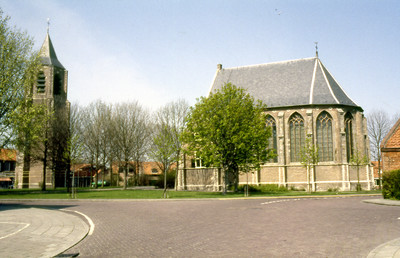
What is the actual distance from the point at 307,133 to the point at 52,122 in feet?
105

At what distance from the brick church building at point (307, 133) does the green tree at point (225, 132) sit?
9.33 meters

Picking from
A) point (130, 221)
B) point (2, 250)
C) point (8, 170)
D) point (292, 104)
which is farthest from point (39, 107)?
point (8, 170)

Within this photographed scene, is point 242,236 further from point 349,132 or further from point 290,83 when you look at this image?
point 290,83

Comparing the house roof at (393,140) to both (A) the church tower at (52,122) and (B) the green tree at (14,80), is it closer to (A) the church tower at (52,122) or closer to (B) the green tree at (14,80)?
(B) the green tree at (14,80)

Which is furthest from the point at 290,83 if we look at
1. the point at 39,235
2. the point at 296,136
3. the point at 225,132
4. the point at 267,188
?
the point at 39,235

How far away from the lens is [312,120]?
41.5m

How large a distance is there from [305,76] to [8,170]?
69.0m

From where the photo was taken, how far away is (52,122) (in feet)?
147

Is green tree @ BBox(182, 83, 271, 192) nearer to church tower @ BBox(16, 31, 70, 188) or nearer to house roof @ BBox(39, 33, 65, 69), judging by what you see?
church tower @ BBox(16, 31, 70, 188)

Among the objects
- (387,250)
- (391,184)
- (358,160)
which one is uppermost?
(358,160)

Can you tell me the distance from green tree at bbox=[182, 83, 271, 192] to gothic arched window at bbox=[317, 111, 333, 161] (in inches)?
439

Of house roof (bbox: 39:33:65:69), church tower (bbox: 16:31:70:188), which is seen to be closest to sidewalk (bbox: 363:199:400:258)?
church tower (bbox: 16:31:70:188)

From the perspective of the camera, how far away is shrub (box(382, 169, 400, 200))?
71.4ft

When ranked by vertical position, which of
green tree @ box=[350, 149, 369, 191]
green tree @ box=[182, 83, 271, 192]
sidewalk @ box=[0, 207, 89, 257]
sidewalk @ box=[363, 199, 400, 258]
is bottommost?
sidewalk @ box=[0, 207, 89, 257]
